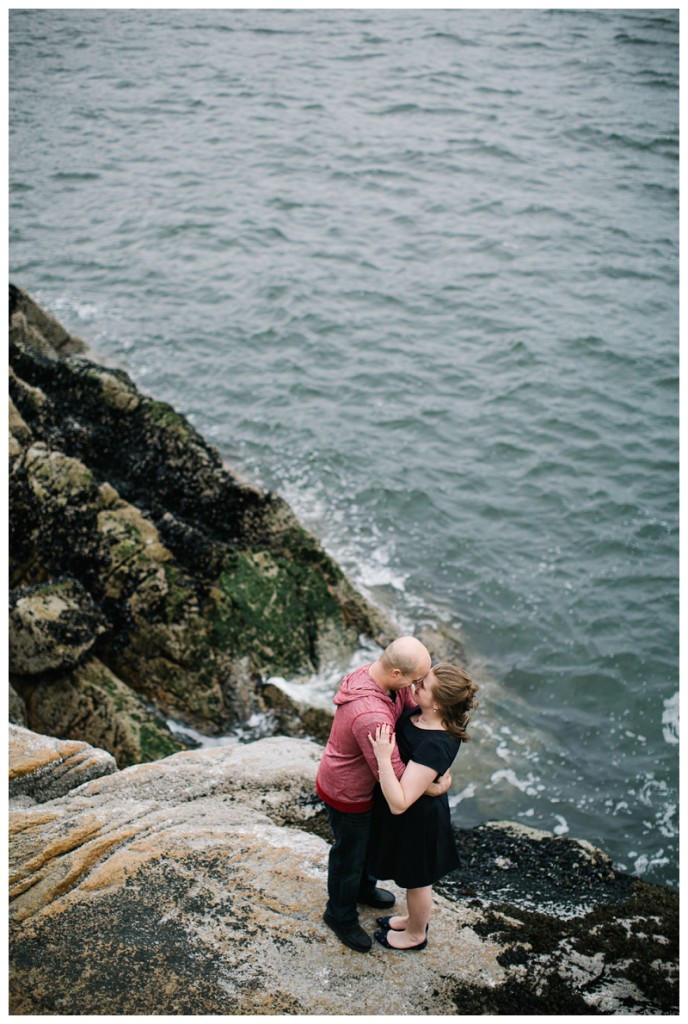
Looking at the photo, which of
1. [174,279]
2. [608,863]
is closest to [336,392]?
[174,279]

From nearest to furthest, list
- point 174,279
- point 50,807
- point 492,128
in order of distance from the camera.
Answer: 1. point 50,807
2. point 174,279
3. point 492,128

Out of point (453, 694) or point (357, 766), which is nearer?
point (453, 694)

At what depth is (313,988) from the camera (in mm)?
4492

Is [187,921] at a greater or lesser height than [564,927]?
greater

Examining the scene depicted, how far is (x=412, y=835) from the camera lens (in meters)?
4.62

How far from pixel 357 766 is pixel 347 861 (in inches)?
26.3

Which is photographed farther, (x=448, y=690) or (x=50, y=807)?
(x=50, y=807)

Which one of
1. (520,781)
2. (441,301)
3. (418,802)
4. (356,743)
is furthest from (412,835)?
(441,301)

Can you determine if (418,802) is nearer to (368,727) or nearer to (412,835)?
(412,835)

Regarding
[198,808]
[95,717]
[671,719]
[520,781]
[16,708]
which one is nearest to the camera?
[198,808]

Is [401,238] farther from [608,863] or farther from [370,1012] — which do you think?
[370,1012]

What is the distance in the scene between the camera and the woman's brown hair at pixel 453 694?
4352mm

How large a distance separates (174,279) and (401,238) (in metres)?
6.31

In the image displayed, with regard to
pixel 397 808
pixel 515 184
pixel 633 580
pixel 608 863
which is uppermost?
pixel 515 184
